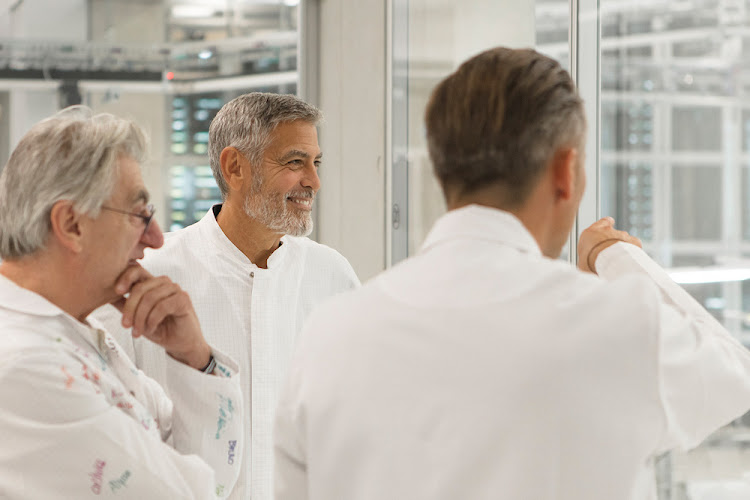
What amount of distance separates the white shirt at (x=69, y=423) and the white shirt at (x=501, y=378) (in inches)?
14.6

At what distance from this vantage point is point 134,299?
4.84ft

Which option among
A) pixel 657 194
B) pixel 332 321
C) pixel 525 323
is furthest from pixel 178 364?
pixel 657 194

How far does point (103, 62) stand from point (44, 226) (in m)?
6.35

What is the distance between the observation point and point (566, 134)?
1.05 metres

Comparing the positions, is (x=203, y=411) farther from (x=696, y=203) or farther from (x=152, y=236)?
(x=696, y=203)

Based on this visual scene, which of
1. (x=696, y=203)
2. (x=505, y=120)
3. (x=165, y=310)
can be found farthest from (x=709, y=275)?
(x=165, y=310)

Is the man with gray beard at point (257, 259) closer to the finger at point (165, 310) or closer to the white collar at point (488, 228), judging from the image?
the finger at point (165, 310)

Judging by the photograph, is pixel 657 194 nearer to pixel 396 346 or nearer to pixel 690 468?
pixel 690 468

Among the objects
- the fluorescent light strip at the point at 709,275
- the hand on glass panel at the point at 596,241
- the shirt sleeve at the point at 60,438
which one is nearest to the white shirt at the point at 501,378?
the hand on glass panel at the point at 596,241

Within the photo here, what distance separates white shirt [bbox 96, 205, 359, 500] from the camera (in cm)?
214

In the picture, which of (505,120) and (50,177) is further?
(50,177)

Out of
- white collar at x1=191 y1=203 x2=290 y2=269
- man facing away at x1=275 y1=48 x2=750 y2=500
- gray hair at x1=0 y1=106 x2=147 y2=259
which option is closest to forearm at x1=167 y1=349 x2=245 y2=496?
gray hair at x1=0 y1=106 x2=147 y2=259

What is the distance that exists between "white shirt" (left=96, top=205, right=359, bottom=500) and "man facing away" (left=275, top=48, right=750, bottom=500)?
1.05 metres

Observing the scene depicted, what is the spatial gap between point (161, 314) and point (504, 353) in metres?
0.76
